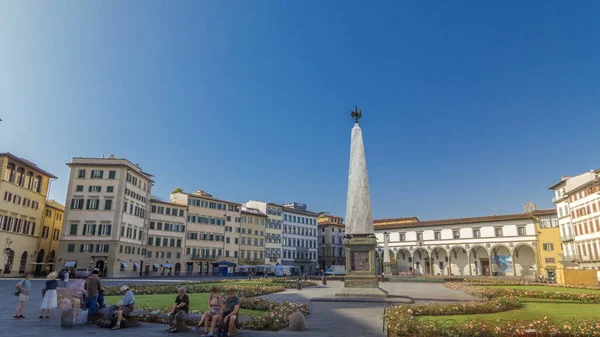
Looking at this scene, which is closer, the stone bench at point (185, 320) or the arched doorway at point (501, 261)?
the stone bench at point (185, 320)

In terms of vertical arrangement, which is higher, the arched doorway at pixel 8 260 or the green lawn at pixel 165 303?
the arched doorway at pixel 8 260

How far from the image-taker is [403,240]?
71.9 m

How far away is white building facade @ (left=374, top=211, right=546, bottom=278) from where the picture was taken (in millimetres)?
59406

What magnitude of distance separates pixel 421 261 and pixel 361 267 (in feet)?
185

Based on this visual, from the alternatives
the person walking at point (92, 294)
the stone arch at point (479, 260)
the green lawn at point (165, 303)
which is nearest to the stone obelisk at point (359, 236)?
the green lawn at point (165, 303)

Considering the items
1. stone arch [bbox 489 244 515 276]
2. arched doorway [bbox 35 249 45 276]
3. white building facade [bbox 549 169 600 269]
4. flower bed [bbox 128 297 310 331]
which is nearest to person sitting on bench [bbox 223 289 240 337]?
flower bed [bbox 128 297 310 331]

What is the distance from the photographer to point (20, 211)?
1766 inches

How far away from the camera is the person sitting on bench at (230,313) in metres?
9.30

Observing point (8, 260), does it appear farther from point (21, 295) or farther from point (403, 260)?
point (403, 260)

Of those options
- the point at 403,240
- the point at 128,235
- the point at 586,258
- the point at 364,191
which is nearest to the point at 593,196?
the point at 586,258

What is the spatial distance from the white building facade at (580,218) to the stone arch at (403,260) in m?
25.5

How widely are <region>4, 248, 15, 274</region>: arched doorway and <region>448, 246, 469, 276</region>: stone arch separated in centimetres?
6292

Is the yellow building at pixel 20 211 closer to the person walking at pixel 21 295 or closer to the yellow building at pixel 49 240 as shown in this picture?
the yellow building at pixel 49 240

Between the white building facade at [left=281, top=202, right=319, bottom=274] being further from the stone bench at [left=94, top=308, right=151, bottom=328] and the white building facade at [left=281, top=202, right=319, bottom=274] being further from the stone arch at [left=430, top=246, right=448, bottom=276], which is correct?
the stone bench at [left=94, top=308, right=151, bottom=328]
